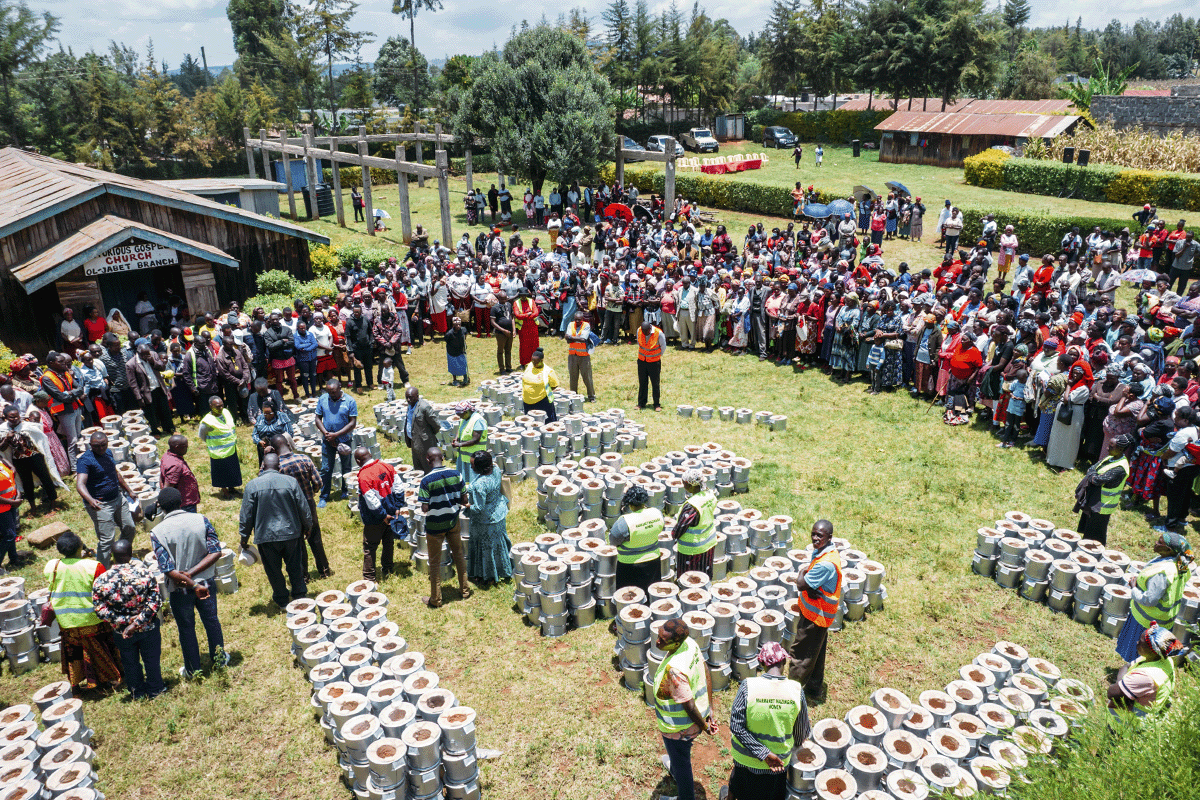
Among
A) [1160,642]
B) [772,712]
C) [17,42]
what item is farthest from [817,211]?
[17,42]

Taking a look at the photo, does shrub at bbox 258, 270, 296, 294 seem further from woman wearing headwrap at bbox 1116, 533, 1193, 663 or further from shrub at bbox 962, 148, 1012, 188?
shrub at bbox 962, 148, 1012, 188

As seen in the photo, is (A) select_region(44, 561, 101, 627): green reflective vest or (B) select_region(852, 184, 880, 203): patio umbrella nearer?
(A) select_region(44, 561, 101, 627): green reflective vest

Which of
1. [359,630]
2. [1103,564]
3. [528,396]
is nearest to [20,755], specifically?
[359,630]

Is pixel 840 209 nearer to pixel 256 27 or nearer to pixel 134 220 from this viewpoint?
pixel 134 220

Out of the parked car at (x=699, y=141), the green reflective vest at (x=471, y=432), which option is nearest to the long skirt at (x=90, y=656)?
the green reflective vest at (x=471, y=432)

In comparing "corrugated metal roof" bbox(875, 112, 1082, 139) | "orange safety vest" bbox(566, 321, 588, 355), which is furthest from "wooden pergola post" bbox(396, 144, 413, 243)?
"corrugated metal roof" bbox(875, 112, 1082, 139)

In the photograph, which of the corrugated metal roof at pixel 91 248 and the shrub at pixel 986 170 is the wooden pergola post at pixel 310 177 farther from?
the shrub at pixel 986 170

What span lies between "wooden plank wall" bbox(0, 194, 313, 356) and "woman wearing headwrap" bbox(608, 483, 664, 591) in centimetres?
1552

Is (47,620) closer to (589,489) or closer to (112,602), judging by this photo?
(112,602)

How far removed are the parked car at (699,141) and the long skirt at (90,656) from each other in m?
49.8

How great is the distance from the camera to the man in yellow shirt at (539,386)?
12.9 m

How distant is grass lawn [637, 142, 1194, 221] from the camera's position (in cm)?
2936

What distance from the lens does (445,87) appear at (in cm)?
5391

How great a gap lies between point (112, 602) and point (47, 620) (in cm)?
127
